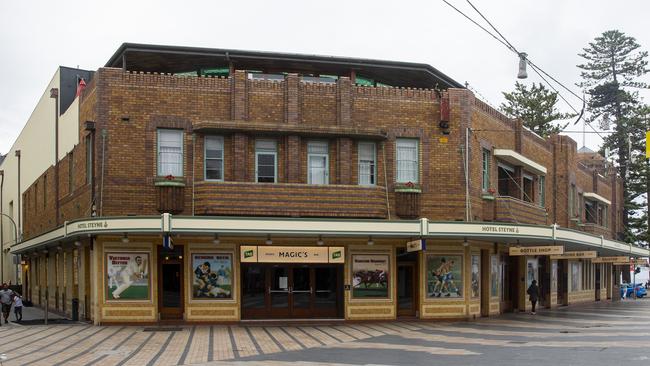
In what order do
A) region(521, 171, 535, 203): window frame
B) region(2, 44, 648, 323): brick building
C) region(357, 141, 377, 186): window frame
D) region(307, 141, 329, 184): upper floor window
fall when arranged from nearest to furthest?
region(2, 44, 648, 323): brick building < region(307, 141, 329, 184): upper floor window < region(357, 141, 377, 186): window frame < region(521, 171, 535, 203): window frame

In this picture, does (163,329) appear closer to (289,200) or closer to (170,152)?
(289,200)

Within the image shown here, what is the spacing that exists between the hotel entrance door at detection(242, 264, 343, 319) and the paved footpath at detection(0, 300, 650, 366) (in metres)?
1.10

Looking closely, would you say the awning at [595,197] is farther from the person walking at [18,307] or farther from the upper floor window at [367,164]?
the person walking at [18,307]

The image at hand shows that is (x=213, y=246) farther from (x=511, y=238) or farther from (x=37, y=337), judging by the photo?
(x=511, y=238)

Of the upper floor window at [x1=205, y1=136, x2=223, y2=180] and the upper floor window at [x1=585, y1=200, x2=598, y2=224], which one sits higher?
the upper floor window at [x1=205, y1=136, x2=223, y2=180]

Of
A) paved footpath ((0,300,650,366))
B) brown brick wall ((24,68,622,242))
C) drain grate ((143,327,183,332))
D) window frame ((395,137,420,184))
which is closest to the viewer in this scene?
paved footpath ((0,300,650,366))

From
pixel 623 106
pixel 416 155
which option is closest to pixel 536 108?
pixel 623 106

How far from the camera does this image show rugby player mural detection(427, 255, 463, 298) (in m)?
27.2

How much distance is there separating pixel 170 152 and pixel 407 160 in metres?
8.31

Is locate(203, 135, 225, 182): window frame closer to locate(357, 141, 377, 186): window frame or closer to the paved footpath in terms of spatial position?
locate(357, 141, 377, 186): window frame

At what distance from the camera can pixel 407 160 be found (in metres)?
27.3

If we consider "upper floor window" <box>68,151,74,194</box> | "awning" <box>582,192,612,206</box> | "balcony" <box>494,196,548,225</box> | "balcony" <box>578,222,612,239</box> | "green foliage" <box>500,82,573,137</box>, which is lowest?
"balcony" <box>578,222,612,239</box>

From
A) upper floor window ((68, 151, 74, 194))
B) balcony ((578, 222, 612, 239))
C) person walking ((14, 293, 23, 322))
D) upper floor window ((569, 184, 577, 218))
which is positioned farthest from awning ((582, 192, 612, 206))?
person walking ((14, 293, 23, 322))

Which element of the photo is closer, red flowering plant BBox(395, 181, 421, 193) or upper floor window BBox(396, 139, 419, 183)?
red flowering plant BBox(395, 181, 421, 193)
